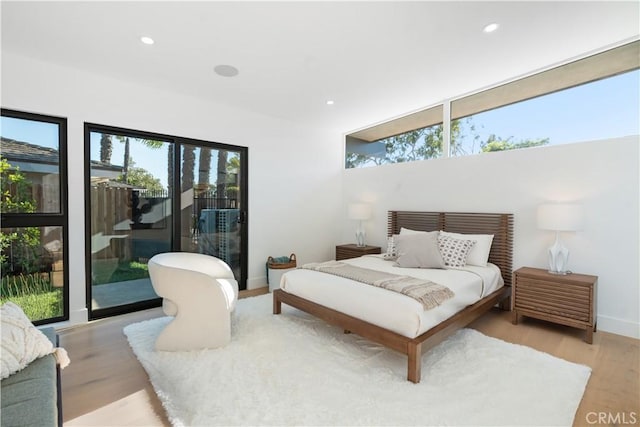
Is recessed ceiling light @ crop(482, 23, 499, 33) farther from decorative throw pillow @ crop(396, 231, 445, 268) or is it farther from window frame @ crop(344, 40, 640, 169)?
decorative throw pillow @ crop(396, 231, 445, 268)

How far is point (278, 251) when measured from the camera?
183 inches

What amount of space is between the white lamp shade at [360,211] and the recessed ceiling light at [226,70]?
2566mm

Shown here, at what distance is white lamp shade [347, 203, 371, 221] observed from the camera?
4699 mm

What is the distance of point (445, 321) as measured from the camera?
2336 millimetres

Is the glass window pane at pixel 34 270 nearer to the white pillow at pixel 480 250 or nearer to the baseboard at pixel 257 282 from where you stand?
the baseboard at pixel 257 282

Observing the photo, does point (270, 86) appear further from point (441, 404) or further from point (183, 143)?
point (441, 404)

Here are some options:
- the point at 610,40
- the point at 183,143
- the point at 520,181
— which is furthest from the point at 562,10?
the point at 183,143

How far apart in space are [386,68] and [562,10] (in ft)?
4.58

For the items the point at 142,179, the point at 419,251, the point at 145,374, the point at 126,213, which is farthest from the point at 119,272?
the point at 419,251

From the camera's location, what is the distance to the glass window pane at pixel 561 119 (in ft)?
9.19

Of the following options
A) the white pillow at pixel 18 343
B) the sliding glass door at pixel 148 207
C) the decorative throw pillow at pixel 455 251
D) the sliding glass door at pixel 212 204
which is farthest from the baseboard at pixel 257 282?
the white pillow at pixel 18 343

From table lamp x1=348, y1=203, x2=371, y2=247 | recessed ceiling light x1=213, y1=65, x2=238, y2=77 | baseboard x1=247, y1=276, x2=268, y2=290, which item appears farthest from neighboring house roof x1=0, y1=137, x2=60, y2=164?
table lamp x1=348, y1=203, x2=371, y2=247

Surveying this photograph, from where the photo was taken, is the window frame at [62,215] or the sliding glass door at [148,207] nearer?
the window frame at [62,215]

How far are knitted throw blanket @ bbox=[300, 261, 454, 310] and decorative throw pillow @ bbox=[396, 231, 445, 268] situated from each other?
482 mm
